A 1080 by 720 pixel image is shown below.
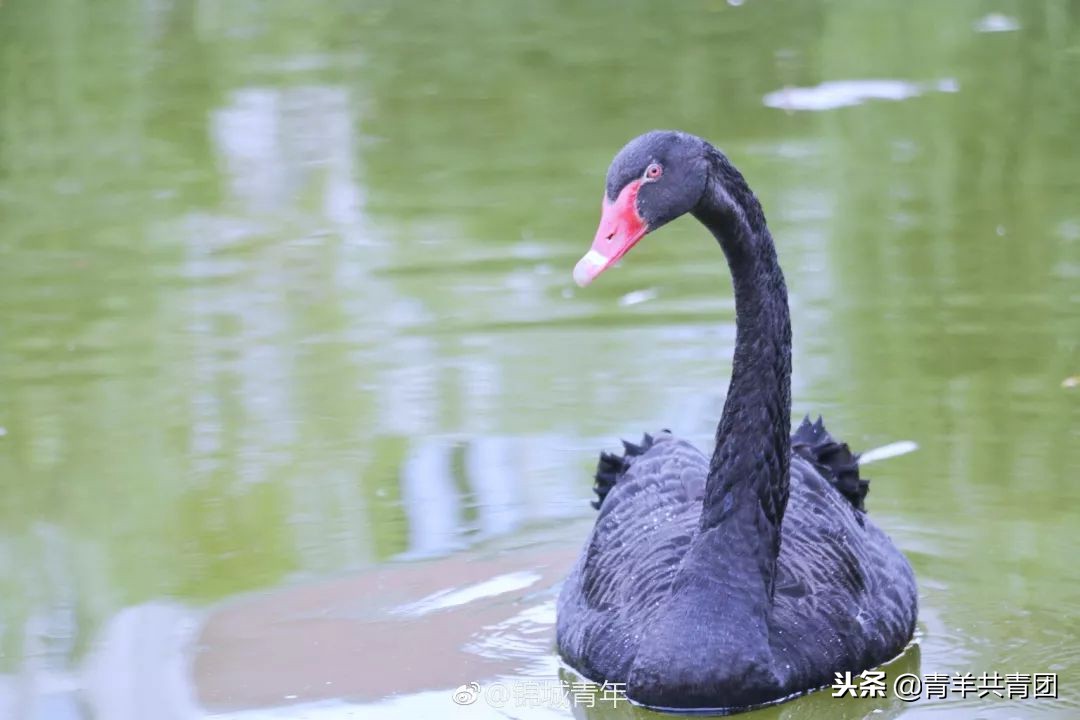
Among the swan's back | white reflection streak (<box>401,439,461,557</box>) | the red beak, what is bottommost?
white reflection streak (<box>401,439,461,557</box>)

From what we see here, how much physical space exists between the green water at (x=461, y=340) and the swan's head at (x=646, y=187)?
1177mm

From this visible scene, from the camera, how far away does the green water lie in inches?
195

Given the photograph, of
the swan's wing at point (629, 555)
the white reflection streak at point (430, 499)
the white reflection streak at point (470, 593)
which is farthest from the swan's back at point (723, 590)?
the white reflection streak at point (430, 499)

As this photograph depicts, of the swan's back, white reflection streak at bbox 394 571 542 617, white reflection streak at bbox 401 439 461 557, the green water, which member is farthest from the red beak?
white reflection streak at bbox 401 439 461 557

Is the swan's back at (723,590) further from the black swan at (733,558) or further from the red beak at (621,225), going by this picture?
the red beak at (621,225)

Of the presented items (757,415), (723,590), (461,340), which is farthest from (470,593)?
(461,340)

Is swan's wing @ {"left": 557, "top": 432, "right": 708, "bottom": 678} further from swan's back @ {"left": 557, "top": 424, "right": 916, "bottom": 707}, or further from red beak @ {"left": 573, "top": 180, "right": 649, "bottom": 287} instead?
red beak @ {"left": 573, "top": 180, "right": 649, "bottom": 287}

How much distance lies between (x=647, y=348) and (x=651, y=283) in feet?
2.57

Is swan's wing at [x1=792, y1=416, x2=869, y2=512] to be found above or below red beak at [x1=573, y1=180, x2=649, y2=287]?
below

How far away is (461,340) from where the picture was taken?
7.24m

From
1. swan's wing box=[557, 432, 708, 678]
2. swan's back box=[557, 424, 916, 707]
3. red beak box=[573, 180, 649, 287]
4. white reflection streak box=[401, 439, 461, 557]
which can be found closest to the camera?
red beak box=[573, 180, 649, 287]

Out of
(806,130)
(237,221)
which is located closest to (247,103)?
(237,221)

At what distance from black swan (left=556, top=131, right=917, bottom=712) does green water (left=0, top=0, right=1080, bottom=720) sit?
14 cm

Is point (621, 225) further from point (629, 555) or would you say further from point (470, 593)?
point (470, 593)
